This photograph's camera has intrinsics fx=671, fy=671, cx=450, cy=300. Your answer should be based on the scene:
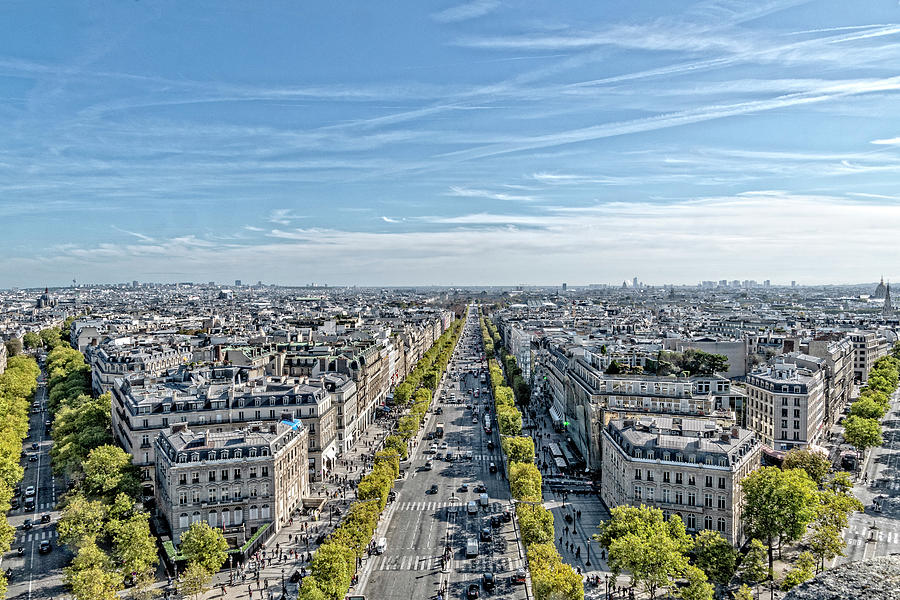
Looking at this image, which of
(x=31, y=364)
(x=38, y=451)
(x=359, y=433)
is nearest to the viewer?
(x=38, y=451)

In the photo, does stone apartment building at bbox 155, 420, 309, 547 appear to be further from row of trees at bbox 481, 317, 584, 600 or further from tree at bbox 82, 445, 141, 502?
row of trees at bbox 481, 317, 584, 600

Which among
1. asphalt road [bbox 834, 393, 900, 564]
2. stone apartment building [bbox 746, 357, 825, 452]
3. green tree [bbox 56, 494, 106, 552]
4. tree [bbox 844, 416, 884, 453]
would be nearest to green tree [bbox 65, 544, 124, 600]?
green tree [bbox 56, 494, 106, 552]

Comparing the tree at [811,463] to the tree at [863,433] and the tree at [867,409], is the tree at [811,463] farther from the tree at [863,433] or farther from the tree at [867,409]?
the tree at [867,409]

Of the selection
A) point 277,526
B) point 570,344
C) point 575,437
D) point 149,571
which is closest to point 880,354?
point 570,344

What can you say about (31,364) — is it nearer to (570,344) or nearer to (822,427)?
(570,344)

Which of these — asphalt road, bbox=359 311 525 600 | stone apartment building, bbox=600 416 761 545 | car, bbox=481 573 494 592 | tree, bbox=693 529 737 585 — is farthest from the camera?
stone apartment building, bbox=600 416 761 545

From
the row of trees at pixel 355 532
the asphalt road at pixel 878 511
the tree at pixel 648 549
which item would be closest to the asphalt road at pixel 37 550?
the row of trees at pixel 355 532
